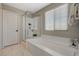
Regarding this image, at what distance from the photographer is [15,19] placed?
6.00ft

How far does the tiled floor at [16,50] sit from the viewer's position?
1.74 m

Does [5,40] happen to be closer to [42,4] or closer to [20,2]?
[20,2]

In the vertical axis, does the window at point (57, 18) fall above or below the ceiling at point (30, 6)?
below

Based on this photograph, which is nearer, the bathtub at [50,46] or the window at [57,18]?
the bathtub at [50,46]

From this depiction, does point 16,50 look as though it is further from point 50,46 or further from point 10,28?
point 50,46

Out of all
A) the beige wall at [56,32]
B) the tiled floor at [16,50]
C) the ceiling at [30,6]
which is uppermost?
the ceiling at [30,6]

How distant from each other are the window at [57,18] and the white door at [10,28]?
60 cm

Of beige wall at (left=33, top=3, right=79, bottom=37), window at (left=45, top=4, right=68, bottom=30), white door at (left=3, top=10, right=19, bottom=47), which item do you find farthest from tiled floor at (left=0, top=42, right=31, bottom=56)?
window at (left=45, top=4, right=68, bottom=30)

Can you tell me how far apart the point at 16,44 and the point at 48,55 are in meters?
0.62

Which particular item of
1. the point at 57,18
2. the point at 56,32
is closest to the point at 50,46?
the point at 56,32

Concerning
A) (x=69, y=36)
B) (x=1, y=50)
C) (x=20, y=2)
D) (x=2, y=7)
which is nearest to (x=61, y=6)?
(x=69, y=36)

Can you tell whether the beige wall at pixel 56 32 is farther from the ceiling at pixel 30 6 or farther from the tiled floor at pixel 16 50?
the tiled floor at pixel 16 50

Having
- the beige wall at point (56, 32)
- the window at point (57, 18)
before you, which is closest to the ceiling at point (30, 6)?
the beige wall at point (56, 32)

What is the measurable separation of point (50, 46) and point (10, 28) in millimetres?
813
